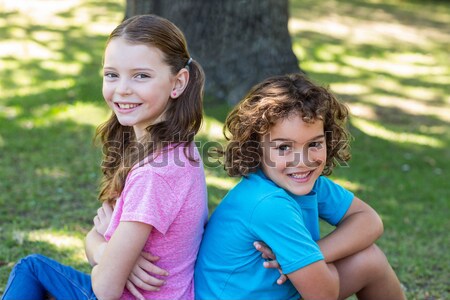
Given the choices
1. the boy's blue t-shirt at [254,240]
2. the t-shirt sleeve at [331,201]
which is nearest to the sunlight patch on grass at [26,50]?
the t-shirt sleeve at [331,201]

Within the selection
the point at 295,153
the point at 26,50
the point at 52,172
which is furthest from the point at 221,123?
the point at 26,50

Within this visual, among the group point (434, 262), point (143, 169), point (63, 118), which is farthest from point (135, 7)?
point (143, 169)

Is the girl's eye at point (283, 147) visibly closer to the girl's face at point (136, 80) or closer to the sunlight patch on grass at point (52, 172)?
the girl's face at point (136, 80)

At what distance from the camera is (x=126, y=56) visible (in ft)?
8.48

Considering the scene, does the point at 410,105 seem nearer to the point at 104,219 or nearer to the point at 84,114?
the point at 84,114

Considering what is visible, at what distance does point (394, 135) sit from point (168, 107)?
13.7 ft

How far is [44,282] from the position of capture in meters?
2.71

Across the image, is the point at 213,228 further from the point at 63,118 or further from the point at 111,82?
the point at 63,118

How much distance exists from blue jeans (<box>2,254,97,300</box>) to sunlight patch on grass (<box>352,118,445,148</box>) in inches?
163

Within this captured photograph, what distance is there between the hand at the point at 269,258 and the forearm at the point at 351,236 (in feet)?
0.72

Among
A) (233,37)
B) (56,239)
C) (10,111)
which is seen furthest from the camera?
(10,111)

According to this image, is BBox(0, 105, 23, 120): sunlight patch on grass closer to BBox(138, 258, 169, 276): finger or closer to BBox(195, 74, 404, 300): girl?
BBox(195, 74, 404, 300): girl

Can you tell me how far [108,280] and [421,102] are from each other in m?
6.09

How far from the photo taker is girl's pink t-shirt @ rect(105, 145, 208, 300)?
2.44 metres
